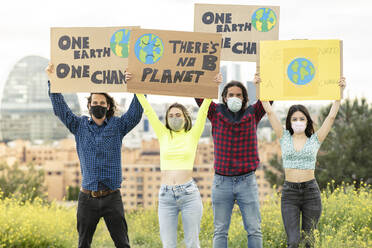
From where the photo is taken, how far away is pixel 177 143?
550cm

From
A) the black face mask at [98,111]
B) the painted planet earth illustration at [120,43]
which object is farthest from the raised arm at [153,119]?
the painted planet earth illustration at [120,43]

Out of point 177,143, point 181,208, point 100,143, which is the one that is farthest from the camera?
point 100,143

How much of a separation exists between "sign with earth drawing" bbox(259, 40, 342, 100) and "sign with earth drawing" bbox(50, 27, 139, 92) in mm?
1752

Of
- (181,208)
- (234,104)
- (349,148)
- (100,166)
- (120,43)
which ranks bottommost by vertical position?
(349,148)

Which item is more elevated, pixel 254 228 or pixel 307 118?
pixel 307 118

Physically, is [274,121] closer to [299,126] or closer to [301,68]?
[299,126]

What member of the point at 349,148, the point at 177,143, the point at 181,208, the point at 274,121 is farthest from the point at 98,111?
the point at 349,148

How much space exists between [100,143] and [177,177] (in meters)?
0.95

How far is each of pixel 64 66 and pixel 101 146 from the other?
1.40 metres

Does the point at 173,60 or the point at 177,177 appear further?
the point at 173,60

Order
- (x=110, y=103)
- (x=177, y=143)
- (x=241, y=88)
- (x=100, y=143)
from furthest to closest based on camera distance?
(x=110, y=103) < (x=241, y=88) < (x=100, y=143) < (x=177, y=143)

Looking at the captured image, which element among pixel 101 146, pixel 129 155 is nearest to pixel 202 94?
pixel 101 146

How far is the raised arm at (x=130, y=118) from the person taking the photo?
5.71m

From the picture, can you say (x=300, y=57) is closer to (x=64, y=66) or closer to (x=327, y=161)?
(x=64, y=66)
